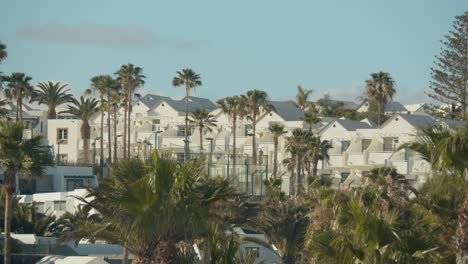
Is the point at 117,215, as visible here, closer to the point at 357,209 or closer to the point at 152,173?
the point at 152,173

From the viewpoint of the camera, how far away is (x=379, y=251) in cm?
2069

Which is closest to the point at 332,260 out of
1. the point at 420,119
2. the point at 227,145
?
the point at 420,119

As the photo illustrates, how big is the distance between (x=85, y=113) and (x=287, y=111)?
2020 cm

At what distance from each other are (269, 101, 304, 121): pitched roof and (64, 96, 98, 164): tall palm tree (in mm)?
17674

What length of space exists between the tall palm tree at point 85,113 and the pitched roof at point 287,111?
17.7 metres

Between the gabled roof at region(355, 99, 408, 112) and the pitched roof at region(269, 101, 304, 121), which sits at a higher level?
the gabled roof at region(355, 99, 408, 112)

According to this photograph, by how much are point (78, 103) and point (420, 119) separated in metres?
36.1

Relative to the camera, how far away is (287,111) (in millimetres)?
118438

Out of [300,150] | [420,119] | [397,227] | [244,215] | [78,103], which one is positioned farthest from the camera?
[78,103]

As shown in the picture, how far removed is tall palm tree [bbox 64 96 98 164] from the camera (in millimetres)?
110188

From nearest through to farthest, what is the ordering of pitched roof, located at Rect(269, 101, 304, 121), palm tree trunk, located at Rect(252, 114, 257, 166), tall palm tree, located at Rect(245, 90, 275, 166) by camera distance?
palm tree trunk, located at Rect(252, 114, 257, 166) → tall palm tree, located at Rect(245, 90, 275, 166) → pitched roof, located at Rect(269, 101, 304, 121)

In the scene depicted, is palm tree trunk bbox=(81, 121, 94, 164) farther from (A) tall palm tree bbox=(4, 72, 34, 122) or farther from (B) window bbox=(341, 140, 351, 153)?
(B) window bbox=(341, 140, 351, 153)

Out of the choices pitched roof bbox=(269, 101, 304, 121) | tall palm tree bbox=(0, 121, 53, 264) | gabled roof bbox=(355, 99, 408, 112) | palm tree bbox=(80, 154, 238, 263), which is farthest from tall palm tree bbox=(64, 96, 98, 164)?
palm tree bbox=(80, 154, 238, 263)

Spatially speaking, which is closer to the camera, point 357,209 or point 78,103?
point 357,209
